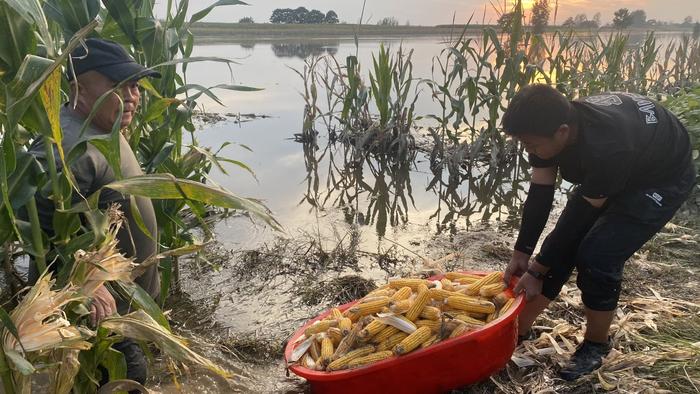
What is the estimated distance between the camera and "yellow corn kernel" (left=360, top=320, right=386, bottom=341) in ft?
8.68

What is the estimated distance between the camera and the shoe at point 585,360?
2875mm

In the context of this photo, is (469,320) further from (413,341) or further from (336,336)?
(336,336)

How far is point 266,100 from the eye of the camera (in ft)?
44.7

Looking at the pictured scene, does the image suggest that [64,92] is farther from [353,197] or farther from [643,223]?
[353,197]

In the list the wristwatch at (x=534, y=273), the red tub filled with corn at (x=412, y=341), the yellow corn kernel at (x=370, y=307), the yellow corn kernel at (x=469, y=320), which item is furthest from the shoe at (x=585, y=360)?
the yellow corn kernel at (x=370, y=307)

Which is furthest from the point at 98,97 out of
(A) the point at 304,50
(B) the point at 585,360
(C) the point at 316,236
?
(A) the point at 304,50

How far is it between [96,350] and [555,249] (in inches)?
92.5

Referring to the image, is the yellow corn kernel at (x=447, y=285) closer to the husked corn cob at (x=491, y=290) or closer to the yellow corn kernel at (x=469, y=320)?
the husked corn cob at (x=491, y=290)

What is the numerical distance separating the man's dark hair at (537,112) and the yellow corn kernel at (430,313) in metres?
1.00

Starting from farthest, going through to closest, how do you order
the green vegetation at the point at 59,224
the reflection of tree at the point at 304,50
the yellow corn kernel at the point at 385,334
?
the reflection of tree at the point at 304,50, the yellow corn kernel at the point at 385,334, the green vegetation at the point at 59,224

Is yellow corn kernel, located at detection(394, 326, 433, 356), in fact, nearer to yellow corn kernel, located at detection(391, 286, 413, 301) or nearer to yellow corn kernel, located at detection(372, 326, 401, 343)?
yellow corn kernel, located at detection(372, 326, 401, 343)

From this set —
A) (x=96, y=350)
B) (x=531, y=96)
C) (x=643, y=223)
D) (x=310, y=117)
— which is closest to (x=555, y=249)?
(x=643, y=223)

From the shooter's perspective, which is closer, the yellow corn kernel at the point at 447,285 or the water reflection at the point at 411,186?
the yellow corn kernel at the point at 447,285

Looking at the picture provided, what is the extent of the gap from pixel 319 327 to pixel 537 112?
1576 millimetres
